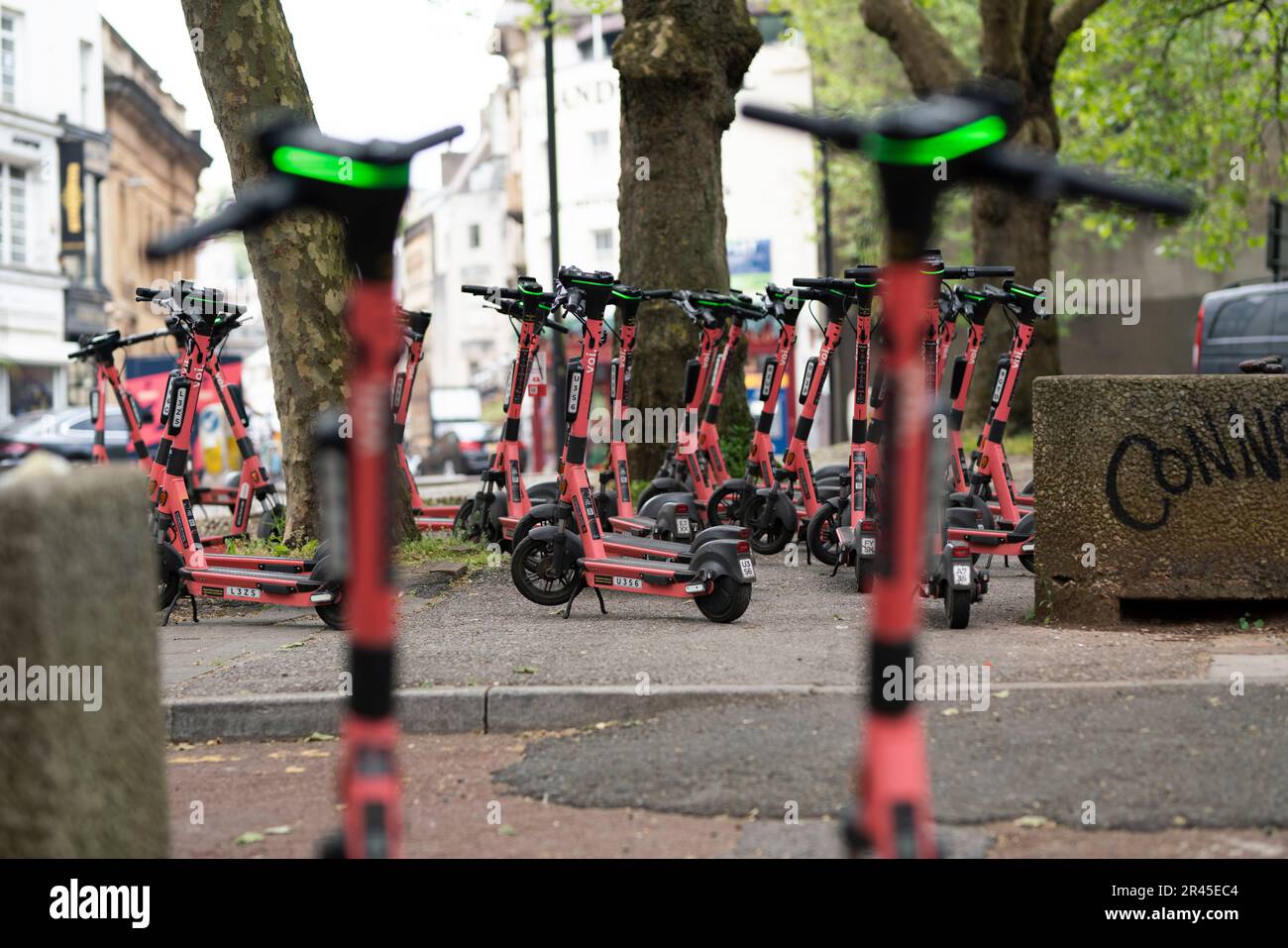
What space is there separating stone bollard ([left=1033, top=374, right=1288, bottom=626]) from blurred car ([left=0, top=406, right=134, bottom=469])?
21378mm

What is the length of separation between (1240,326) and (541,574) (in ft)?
46.2

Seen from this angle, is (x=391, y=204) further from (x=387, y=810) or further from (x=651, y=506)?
(x=651, y=506)

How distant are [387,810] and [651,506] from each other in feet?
29.5

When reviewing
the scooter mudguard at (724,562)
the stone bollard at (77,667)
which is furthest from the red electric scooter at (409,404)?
the stone bollard at (77,667)

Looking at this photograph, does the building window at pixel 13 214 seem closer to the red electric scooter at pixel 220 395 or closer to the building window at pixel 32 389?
the building window at pixel 32 389

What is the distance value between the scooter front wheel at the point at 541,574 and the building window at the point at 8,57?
1456 inches

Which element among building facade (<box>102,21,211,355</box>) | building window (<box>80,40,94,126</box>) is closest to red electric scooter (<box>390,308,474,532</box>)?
building facade (<box>102,21,211,355</box>)

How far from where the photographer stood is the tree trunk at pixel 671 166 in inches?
561

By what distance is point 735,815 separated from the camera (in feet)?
→ 15.7

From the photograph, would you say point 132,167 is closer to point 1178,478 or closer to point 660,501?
point 660,501

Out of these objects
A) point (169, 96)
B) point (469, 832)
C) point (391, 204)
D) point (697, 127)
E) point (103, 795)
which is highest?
point (169, 96)

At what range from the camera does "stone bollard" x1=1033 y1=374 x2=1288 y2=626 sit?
25.0 feet

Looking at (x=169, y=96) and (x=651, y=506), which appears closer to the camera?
(x=651, y=506)
